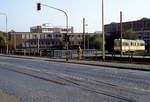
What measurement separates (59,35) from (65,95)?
460 feet

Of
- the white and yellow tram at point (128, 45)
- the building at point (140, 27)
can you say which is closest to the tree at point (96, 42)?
the building at point (140, 27)

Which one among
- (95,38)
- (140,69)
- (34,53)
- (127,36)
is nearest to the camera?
(140,69)

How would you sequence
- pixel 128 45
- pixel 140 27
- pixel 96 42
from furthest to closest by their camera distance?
pixel 140 27
pixel 96 42
pixel 128 45

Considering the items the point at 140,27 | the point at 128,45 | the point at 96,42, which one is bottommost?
the point at 128,45

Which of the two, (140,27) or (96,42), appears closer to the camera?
(96,42)

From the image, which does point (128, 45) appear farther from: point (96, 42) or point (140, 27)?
point (140, 27)

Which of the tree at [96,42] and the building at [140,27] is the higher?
the building at [140,27]

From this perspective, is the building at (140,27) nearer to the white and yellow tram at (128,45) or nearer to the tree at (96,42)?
the tree at (96,42)

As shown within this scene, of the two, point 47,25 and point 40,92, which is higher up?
point 47,25

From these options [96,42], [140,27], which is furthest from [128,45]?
[140,27]

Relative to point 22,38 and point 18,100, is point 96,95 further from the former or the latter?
point 22,38

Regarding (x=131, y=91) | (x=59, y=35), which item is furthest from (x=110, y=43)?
(x=131, y=91)

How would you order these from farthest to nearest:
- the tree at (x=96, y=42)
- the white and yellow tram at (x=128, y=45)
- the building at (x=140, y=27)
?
the building at (x=140, y=27) < the tree at (x=96, y=42) < the white and yellow tram at (x=128, y=45)

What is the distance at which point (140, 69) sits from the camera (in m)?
25.6
